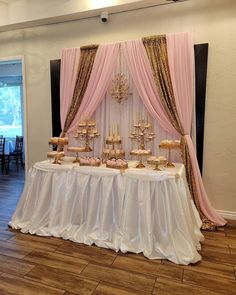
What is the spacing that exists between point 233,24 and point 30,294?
362 cm

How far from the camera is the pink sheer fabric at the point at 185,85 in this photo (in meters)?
3.23

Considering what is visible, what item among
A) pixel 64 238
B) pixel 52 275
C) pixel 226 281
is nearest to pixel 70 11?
pixel 64 238

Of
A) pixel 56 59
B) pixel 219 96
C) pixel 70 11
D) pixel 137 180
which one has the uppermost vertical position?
pixel 70 11

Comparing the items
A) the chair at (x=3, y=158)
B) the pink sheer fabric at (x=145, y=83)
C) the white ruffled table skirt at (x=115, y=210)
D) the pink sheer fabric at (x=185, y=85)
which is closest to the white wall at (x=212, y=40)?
the pink sheer fabric at (x=185, y=85)

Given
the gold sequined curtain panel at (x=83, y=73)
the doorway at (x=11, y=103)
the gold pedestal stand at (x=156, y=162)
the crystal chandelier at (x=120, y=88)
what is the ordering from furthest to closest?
the doorway at (x=11, y=103) → the gold sequined curtain panel at (x=83, y=73) → the crystal chandelier at (x=120, y=88) → the gold pedestal stand at (x=156, y=162)

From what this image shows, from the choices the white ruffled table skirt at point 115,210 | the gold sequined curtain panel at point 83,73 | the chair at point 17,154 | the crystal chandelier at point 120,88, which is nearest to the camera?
the white ruffled table skirt at point 115,210

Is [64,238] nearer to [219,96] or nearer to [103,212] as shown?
[103,212]

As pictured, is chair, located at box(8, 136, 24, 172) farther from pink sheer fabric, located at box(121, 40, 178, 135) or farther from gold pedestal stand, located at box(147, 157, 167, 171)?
gold pedestal stand, located at box(147, 157, 167, 171)

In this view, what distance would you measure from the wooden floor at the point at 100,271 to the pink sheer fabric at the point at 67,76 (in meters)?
1.89

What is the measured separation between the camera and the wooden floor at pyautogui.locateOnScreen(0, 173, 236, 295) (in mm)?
2090

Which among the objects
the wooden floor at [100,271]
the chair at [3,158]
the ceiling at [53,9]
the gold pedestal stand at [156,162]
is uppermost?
the ceiling at [53,9]

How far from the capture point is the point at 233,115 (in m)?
3.29

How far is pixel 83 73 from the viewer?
144 inches

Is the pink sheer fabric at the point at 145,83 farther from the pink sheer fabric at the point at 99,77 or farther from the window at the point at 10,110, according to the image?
the window at the point at 10,110
